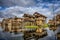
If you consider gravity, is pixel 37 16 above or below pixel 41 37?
above

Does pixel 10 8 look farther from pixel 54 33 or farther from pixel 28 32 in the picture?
pixel 54 33

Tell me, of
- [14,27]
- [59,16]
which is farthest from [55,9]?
[14,27]

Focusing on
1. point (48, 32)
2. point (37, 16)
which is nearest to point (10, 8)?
point (37, 16)

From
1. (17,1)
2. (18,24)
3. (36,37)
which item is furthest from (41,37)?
(17,1)

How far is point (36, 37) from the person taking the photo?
475cm

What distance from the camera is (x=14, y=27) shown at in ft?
15.6

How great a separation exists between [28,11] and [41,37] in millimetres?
499

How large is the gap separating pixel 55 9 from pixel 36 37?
1.91 feet

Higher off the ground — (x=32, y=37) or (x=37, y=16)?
(x=37, y=16)

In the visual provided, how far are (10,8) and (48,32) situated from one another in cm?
77

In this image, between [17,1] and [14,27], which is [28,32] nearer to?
[14,27]

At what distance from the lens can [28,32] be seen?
475cm

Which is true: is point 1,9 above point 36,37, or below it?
above

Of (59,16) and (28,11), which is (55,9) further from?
(28,11)
